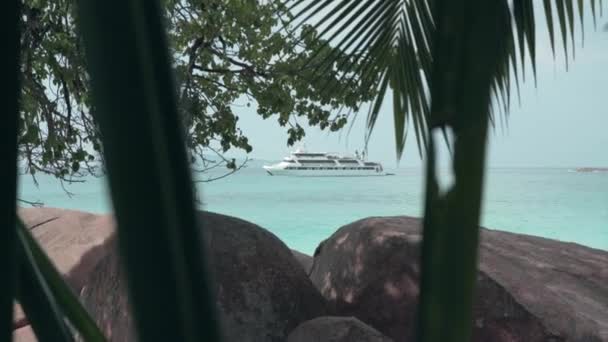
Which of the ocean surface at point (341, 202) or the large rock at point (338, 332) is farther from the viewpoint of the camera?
the ocean surface at point (341, 202)

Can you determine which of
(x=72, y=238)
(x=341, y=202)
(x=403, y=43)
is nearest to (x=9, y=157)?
(x=403, y=43)

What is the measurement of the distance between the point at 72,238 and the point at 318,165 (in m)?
24.0

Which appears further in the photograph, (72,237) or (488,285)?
(72,237)

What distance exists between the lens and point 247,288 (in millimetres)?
2191

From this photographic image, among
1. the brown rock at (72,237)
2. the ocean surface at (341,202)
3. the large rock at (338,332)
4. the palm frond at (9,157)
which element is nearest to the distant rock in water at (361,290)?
the large rock at (338,332)

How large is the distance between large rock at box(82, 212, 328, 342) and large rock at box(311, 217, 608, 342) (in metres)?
0.20

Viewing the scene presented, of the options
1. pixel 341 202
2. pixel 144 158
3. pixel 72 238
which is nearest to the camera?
pixel 144 158

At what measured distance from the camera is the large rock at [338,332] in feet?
6.32

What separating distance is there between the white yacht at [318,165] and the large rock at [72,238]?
2341cm

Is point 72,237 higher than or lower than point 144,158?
lower

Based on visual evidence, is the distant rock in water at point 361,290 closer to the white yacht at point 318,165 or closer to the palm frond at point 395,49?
the palm frond at point 395,49

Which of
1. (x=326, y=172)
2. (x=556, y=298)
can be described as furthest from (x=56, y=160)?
(x=326, y=172)

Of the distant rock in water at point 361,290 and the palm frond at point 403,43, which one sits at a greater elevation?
the palm frond at point 403,43

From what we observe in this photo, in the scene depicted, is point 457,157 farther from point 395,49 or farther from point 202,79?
point 202,79
